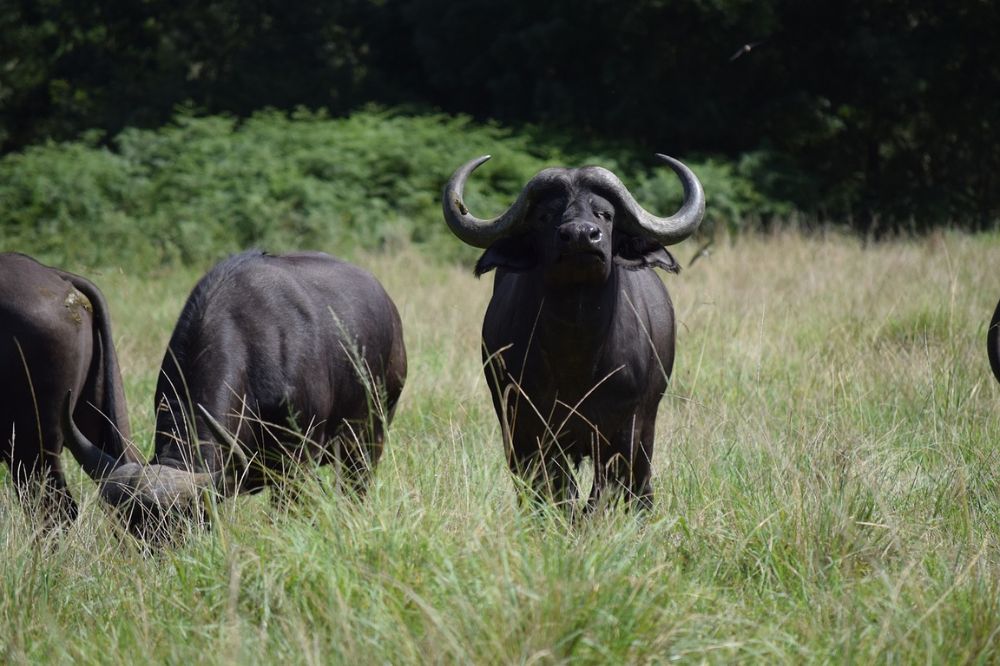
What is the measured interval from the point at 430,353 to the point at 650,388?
12.1 ft

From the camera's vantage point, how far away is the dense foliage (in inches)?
585

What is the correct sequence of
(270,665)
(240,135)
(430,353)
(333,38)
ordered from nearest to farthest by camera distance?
(270,665)
(430,353)
(240,135)
(333,38)

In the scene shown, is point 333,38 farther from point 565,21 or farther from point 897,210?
point 897,210

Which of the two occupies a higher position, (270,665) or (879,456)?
(879,456)

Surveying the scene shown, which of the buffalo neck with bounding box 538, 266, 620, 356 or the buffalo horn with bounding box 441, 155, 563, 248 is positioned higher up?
the buffalo horn with bounding box 441, 155, 563, 248

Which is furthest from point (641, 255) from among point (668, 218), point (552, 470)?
point (552, 470)

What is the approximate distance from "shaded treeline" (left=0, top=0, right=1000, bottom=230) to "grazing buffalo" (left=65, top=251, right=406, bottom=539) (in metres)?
13.3

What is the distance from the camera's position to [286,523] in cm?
422

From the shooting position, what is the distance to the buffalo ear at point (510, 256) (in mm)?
5238

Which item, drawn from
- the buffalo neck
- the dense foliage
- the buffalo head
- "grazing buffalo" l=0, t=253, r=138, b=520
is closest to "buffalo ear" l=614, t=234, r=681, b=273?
the buffalo head

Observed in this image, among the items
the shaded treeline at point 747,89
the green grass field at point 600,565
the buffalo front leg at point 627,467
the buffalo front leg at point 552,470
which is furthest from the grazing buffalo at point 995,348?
the shaded treeline at point 747,89

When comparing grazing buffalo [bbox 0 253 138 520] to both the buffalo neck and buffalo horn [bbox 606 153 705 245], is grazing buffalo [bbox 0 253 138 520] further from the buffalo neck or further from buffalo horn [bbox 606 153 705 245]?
buffalo horn [bbox 606 153 705 245]

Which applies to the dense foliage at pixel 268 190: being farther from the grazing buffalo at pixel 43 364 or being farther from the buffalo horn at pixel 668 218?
the buffalo horn at pixel 668 218

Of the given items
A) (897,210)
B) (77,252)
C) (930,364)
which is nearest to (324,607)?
(930,364)
